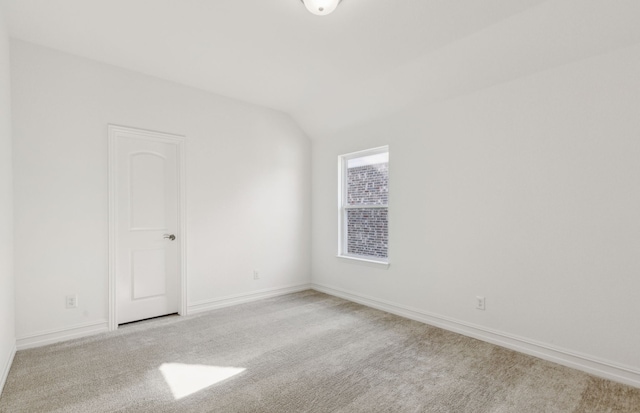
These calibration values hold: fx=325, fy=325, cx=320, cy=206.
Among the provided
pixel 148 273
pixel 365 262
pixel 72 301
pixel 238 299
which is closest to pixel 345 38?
pixel 365 262

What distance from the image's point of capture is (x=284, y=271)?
4.66m

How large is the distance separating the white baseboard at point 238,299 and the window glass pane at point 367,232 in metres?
1.02

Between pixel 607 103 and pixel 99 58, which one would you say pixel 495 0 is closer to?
pixel 607 103

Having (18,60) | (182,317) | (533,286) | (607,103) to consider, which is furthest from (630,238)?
(18,60)

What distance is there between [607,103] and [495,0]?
110 centimetres

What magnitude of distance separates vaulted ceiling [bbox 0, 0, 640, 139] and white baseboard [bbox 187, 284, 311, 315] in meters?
2.57

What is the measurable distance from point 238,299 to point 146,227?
4.69 feet

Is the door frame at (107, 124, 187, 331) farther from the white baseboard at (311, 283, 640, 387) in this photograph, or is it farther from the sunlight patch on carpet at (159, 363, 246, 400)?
the white baseboard at (311, 283, 640, 387)

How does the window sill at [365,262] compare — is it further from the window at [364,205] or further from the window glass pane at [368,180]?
the window glass pane at [368,180]

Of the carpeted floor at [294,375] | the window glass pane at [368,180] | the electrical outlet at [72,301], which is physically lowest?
the carpeted floor at [294,375]

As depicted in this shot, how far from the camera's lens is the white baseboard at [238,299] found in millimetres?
3842

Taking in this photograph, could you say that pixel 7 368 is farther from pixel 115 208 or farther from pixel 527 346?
pixel 527 346

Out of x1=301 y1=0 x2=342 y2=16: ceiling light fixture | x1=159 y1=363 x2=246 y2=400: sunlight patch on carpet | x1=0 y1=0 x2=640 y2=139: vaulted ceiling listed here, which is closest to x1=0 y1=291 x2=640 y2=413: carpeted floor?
x1=159 y1=363 x2=246 y2=400: sunlight patch on carpet

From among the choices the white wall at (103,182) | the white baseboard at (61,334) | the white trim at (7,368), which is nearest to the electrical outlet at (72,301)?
the white wall at (103,182)
